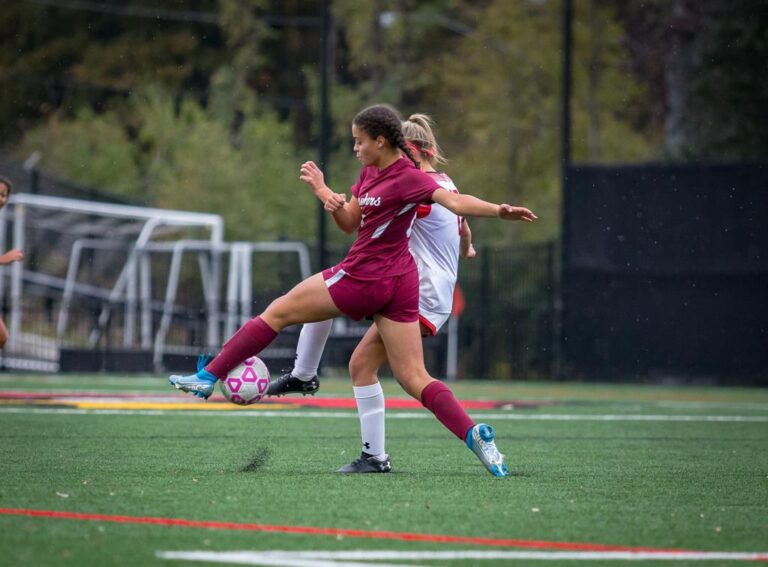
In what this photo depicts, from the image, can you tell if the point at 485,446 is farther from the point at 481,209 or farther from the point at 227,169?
the point at 227,169

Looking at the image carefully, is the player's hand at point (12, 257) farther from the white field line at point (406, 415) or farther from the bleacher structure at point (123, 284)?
the bleacher structure at point (123, 284)

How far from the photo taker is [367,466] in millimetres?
7934

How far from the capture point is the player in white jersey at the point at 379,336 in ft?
26.1

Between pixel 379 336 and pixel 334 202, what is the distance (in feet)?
3.20

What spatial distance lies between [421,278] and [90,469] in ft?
7.18

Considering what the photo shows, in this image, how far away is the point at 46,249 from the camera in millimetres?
31156

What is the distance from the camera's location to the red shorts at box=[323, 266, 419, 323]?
7.42m

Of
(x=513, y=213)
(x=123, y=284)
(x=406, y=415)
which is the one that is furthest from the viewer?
(x=123, y=284)

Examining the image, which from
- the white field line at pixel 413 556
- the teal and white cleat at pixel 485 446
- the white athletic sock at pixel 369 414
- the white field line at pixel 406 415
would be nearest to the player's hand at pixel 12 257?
the white field line at pixel 406 415

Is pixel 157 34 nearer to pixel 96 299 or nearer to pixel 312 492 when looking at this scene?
pixel 96 299

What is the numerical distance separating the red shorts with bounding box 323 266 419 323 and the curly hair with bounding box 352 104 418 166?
0.74 metres

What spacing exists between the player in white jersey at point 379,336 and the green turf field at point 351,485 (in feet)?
0.82

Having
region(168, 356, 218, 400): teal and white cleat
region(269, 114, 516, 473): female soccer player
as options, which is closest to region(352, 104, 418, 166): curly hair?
region(269, 114, 516, 473): female soccer player

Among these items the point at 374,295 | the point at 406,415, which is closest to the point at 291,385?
the point at 374,295
